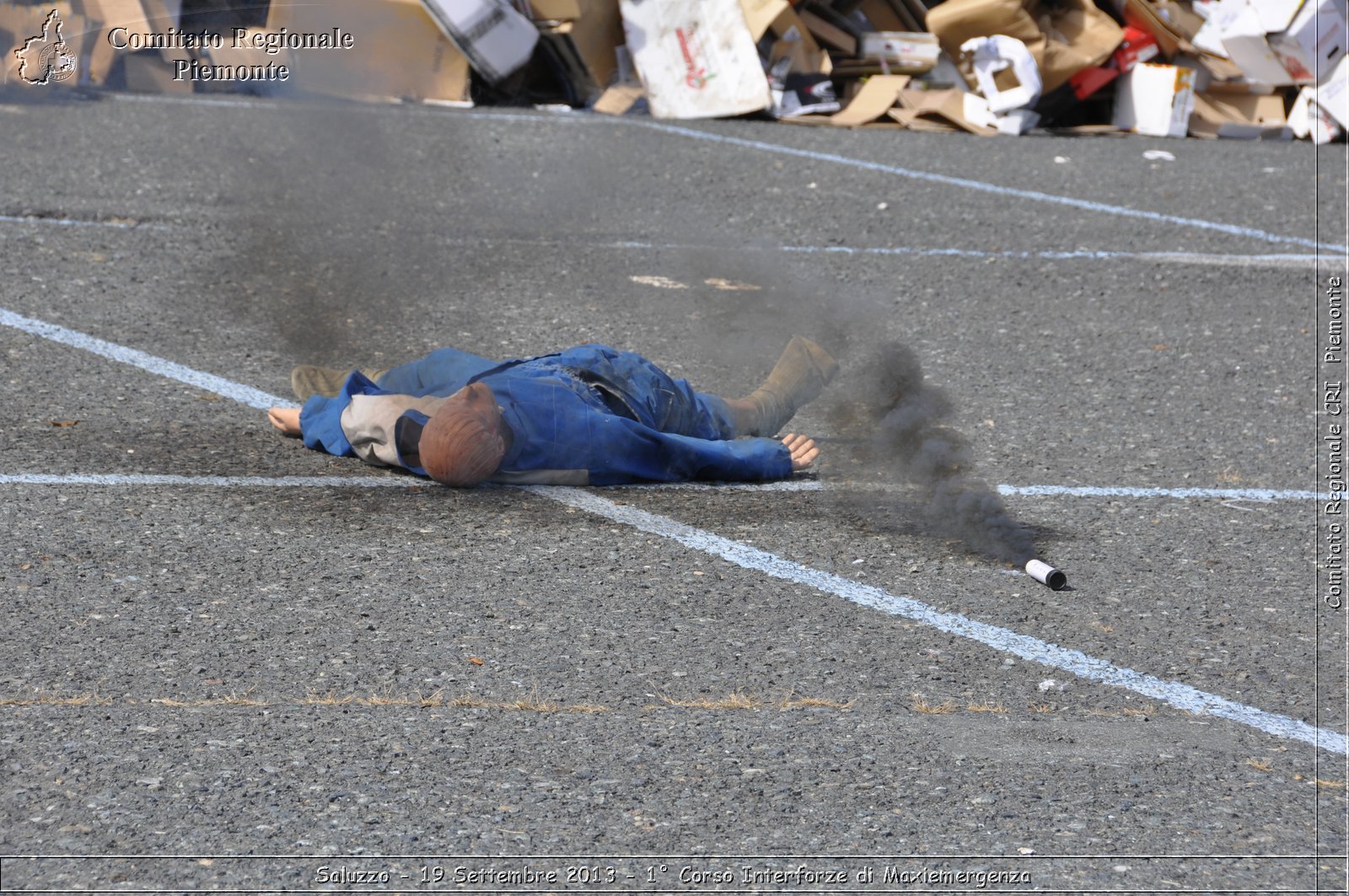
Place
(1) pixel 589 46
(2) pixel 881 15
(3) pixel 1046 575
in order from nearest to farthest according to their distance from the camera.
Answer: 1. (3) pixel 1046 575
2. (1) pixel 589 46
3. (2) pixel 881 15

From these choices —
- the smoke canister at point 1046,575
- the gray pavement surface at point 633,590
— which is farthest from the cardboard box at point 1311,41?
the smoke canister at point 1046,575

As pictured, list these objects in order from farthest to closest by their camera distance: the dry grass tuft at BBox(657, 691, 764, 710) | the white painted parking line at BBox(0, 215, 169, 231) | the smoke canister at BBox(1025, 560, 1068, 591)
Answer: the white painted parking line at BBox(0, 215, 169, 231) → the smoke canister at BBox(1025, 560, 1068, 591) → the dry grass tuft at BBox(657, 691, 764, 710)

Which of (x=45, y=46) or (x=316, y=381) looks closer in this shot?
(x=316, y=381)

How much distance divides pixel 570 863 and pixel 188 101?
28.9ft

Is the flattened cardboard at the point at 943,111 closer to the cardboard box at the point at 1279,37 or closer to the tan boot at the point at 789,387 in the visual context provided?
the cardboard box at the point at 1279,37

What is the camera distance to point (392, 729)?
122 inches

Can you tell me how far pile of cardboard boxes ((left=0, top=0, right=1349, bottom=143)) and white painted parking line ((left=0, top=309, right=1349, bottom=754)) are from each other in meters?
6.80

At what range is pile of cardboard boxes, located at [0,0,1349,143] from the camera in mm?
10828

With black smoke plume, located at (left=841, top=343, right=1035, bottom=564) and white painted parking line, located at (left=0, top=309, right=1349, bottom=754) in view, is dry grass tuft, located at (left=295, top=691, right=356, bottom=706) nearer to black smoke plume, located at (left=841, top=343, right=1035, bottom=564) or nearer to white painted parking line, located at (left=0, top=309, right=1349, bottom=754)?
white painted parking line, located at (left=0, top=309, right=1349, bottom=754)

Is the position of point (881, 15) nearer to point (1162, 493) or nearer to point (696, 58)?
point (696, 58)

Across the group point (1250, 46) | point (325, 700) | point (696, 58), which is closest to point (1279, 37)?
point (1250, 46)

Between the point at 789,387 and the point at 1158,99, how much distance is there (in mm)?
7751

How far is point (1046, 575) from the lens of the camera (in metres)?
4.07

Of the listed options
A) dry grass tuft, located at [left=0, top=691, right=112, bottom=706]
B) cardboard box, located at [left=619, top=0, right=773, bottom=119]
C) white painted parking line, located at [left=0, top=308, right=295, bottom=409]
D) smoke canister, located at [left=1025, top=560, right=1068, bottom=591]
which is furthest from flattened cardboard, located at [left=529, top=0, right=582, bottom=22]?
dry grass tuft, located at [left=0, top=691, right=112, bottom=706]
